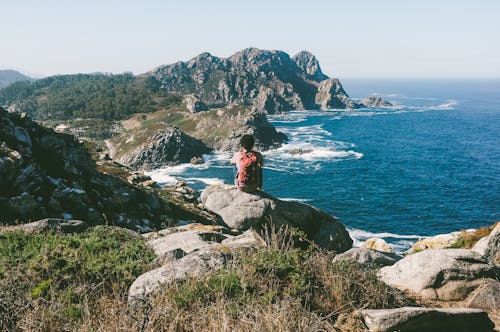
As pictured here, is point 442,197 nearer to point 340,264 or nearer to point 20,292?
point 340,264

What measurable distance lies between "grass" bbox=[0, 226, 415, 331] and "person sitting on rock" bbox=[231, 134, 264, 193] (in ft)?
13.2

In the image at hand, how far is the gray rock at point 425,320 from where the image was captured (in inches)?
313

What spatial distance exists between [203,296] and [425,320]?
5003mm

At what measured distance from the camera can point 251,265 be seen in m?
8.91

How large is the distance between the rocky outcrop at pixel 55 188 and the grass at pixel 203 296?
77.7ft

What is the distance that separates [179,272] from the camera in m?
9.22

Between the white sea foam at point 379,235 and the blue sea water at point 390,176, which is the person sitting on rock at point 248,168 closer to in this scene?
the blue sea water at point 390,176

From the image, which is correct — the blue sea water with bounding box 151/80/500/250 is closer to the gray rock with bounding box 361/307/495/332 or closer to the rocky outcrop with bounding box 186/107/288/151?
the rocky outcrop with bounding box 186/107/288/151

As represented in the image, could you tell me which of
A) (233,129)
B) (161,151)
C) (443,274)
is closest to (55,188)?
(443,274)

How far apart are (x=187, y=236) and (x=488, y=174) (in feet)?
356

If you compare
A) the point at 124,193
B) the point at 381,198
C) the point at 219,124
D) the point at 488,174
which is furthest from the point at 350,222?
the point at 219,124

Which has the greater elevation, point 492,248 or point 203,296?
point 203,296

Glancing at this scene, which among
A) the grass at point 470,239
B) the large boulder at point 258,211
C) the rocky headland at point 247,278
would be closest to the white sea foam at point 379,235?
the grass at point 470,239

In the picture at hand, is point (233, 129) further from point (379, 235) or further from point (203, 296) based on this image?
point (203, 296)
